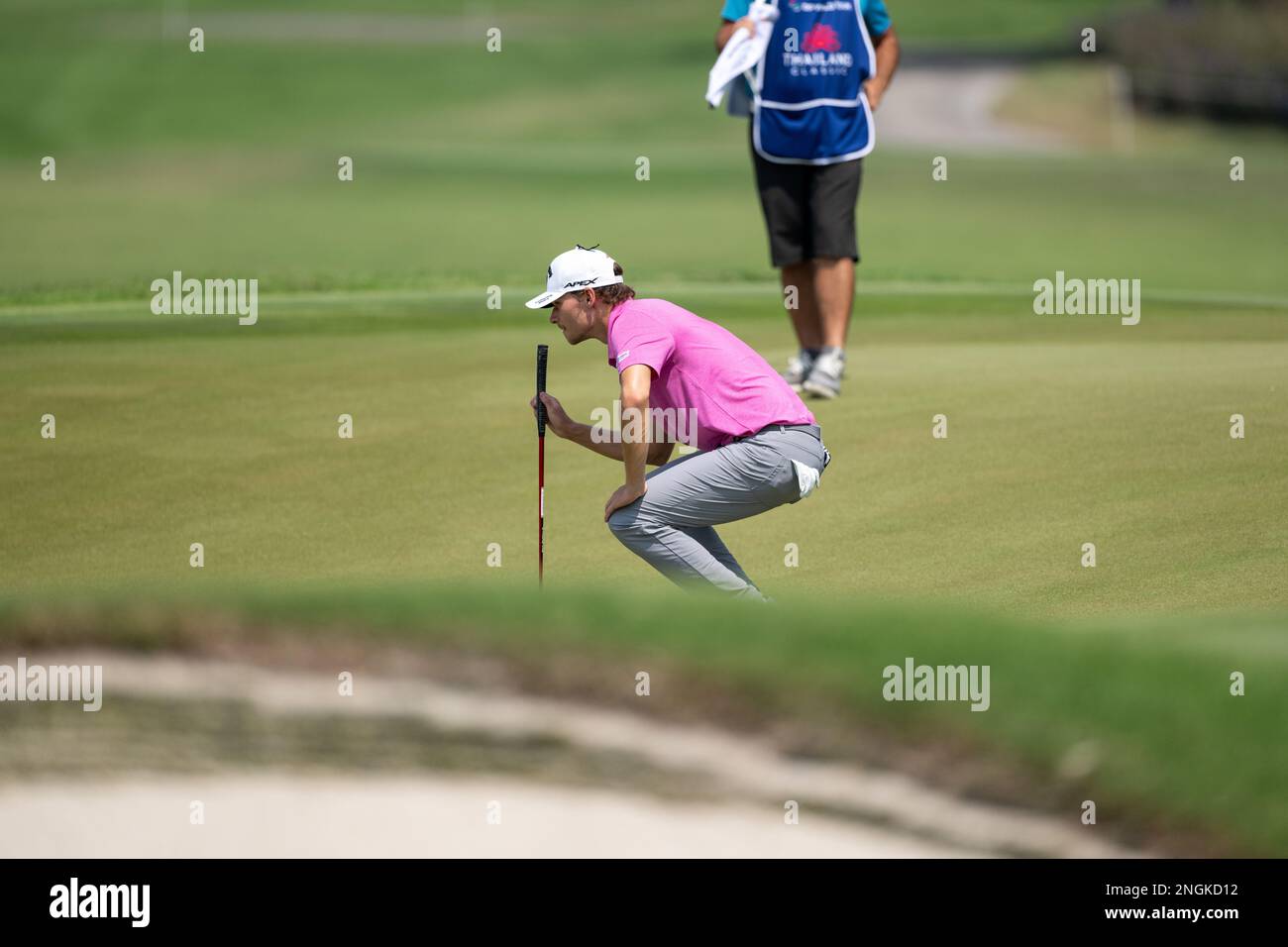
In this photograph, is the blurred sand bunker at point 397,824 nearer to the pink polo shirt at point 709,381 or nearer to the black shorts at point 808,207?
the pink polo shirt at point 709,381

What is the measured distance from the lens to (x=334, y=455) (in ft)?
23.2

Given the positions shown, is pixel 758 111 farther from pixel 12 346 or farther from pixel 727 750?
pixel 727 750

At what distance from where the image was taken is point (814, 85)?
8.67 meters

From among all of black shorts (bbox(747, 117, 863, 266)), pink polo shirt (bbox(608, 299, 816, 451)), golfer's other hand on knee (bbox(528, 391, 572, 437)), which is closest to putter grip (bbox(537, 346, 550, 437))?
golfer's other hand on knee (bbox(528, 391, 572, 437))

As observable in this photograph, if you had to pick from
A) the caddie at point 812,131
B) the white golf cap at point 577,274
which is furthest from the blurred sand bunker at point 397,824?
the caddie at point 812,131

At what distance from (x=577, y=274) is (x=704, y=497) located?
0.77 metres

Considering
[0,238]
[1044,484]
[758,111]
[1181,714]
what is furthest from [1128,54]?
[1181,714]

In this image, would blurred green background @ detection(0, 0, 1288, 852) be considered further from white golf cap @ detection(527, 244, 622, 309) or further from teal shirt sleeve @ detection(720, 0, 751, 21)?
teal shirt sleeve @ detection(720, 0, 751, 21)

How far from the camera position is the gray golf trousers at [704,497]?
5.37 m

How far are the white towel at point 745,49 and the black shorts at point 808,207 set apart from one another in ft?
1.45

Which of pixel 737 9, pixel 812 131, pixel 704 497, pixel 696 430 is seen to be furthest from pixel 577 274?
pixel 737 9

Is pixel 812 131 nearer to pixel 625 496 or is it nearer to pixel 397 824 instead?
pixel 625 496

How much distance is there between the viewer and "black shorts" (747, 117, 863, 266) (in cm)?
871

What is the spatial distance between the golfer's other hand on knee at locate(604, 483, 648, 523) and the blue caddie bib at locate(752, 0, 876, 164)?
3.78 m
